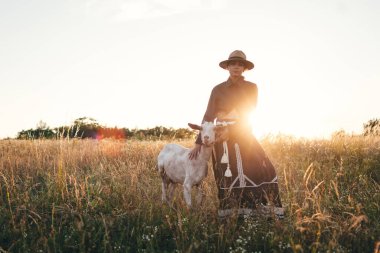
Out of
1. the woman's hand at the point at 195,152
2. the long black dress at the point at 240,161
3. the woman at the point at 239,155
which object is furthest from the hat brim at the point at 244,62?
the woman's hand at the point at 195,152

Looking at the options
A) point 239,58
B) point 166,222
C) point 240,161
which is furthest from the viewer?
point 239,58

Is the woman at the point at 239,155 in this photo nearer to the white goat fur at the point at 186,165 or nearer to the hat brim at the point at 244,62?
the hat brim at the point at 244,62

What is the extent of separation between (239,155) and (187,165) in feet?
2.64

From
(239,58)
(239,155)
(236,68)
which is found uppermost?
(239,58)

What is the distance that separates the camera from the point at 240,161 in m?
5.03

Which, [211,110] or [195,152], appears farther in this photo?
[211,110]

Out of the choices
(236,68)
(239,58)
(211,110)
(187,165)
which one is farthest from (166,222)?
(239,58)

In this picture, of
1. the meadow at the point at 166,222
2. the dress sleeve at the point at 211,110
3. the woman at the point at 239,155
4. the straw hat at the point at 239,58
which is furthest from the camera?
the dress sleeve at the point at 211,110

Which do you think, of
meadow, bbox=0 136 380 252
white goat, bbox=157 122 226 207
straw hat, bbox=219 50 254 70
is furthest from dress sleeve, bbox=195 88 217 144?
meadow, bbox=0 136 380 252

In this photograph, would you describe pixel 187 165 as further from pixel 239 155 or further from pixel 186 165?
pixel 239 155

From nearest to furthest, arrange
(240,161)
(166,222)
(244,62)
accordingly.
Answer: (166,222) < (240,161) < (244,62)

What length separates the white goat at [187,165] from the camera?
194 inches

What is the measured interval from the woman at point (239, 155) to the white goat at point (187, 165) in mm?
134

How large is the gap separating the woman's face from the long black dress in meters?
0.11
